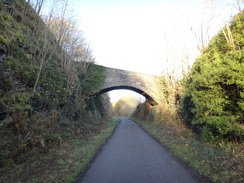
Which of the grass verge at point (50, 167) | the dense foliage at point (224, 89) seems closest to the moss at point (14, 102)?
the grass verge at point (50, 167)

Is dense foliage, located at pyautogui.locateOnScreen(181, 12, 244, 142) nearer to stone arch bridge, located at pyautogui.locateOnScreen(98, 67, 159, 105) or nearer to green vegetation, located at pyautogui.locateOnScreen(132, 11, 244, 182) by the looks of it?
green vegetation, located at pyautogui.locateOnScreen(132, 11, 244, 182)

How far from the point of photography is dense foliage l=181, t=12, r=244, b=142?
5504 mm

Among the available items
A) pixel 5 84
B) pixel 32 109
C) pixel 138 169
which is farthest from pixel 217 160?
pixel 5 84

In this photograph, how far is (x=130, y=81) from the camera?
63.9 feet

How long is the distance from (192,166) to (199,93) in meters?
3.25

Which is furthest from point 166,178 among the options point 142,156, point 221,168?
point 142,156

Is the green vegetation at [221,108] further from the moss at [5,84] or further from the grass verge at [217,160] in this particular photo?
the moss at [5,84]

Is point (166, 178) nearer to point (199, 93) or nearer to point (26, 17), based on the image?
point (199, 93)

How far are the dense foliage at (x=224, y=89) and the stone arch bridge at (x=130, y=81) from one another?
1093 centimetres

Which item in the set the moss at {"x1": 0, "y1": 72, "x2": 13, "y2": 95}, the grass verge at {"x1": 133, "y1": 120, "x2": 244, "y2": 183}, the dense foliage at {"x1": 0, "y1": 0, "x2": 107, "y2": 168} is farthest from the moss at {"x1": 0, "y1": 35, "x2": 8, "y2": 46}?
the grass verge at {"x1": 133, "y1": 120, "x2": 244, "y2": 183}

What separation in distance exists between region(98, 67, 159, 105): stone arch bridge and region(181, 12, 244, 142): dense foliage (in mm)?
10933

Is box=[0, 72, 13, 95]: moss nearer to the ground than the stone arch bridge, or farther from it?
nearer to the ground

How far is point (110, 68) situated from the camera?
18.9 m

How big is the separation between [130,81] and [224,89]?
13.7 m
